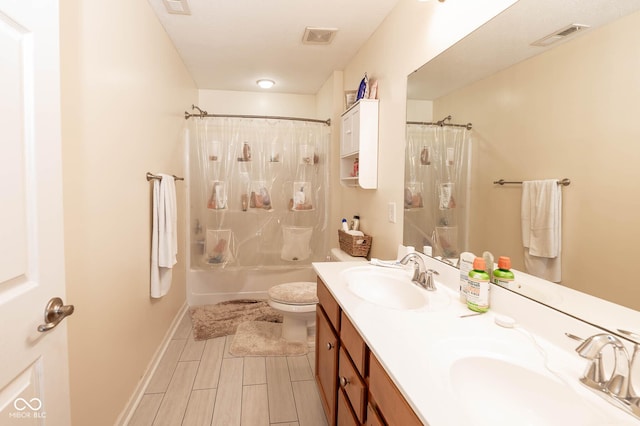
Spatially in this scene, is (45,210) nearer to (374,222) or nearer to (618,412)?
(618,412)

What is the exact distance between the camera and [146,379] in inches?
78.0

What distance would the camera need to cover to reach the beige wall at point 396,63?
1.42m

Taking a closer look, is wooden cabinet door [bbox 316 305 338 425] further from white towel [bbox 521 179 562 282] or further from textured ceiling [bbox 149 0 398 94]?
textured ceiling [bbox 149 0 398 94]

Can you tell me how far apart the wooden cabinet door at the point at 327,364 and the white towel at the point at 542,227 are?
0.85m

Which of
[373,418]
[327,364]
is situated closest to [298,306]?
[327,364]

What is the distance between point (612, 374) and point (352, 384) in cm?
76

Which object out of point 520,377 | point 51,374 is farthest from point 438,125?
point 51,374

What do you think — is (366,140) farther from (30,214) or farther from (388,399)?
(30,214)

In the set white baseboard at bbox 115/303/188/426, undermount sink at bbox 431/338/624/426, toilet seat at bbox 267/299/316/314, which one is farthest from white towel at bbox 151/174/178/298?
undermount sink at bbox 431/338/624/426

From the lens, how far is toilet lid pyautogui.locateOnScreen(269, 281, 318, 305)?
2.35 meters

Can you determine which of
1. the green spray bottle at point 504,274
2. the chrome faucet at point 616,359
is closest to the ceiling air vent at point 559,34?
the green spray bottle at point 504,274

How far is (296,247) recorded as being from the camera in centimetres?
326

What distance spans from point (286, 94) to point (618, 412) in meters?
3.76

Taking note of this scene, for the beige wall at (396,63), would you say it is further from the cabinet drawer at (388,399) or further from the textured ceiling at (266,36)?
the cabinet drawer at (388,399)
